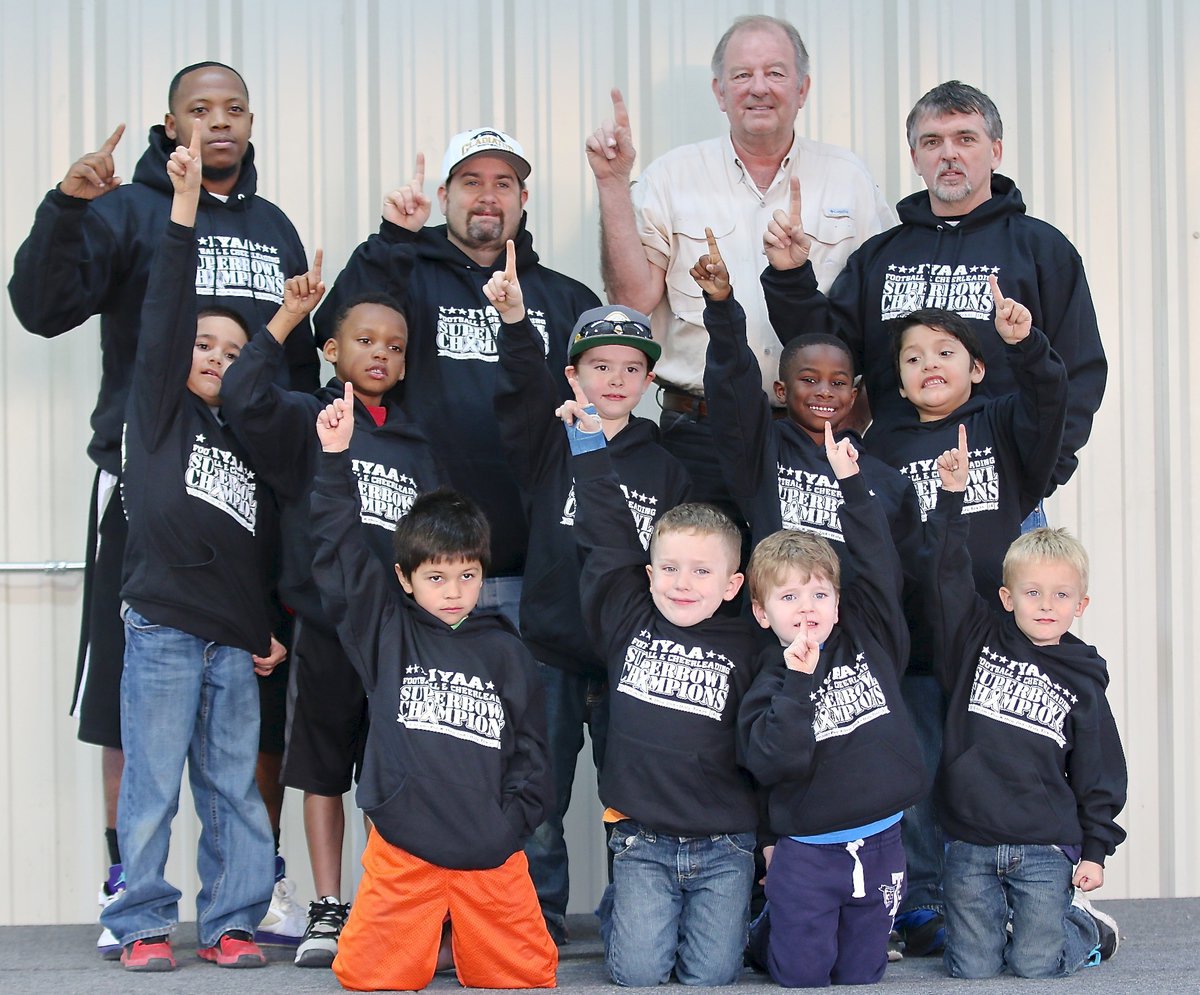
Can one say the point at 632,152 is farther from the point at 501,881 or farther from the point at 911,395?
the point at 501,881

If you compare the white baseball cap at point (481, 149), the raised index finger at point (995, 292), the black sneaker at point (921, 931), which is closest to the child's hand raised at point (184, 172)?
the white baseball cap at point (481, 149)

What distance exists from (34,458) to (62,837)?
121cm

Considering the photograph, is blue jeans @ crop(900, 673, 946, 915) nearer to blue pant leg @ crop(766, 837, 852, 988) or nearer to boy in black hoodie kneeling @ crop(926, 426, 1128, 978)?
boy in black hoodie kneeling @ crop(926, 426, 1128, 978)

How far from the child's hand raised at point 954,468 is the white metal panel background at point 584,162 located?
1.48 metres

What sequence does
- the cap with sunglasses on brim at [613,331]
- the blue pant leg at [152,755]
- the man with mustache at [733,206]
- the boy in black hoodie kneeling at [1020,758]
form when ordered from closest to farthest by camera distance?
the boy in black hoodie kneeling at [1020,758] < the blue pant leg at [152,755] < the cap with sunglasses on brim at [613,331] < the man with mustache at [733,206]

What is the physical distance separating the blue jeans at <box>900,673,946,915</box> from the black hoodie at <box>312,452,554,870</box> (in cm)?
108

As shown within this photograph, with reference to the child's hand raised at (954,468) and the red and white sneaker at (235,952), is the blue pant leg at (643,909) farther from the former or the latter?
the child's hand raised at (954,468)

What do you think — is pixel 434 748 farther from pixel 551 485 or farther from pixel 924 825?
pixel 924 825

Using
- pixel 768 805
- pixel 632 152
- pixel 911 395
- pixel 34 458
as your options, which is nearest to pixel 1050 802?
pixel 768 805

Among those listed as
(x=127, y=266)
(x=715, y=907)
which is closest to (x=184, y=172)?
(x=127, y=266)

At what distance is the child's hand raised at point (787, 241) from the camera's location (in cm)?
422

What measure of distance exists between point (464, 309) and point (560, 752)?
129cm

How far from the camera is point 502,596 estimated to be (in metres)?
4.33

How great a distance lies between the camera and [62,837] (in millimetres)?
4871
